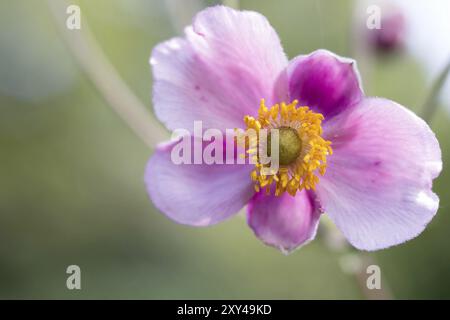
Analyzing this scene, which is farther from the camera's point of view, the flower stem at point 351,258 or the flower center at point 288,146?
the flower stem at point 351,258

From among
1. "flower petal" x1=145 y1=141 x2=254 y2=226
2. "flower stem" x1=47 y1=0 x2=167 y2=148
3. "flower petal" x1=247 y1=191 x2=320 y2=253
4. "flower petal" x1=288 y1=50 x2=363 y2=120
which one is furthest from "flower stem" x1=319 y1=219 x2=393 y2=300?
"flower stem" x1=47 y1=0 x2=167 y2=148

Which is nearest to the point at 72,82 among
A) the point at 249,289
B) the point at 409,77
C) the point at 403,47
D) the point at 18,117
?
the point at 18,117

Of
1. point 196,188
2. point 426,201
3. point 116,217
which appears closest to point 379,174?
point 426,201

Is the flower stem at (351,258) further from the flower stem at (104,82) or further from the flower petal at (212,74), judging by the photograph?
the flower stem at (104,82)

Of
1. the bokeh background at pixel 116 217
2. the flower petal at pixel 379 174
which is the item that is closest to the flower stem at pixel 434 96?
the flower petal at pixel 379 174

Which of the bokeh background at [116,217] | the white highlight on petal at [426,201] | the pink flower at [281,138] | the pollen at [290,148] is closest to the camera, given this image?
the white highlight on petal at [426,201]

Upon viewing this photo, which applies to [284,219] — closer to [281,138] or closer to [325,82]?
[281,138]
